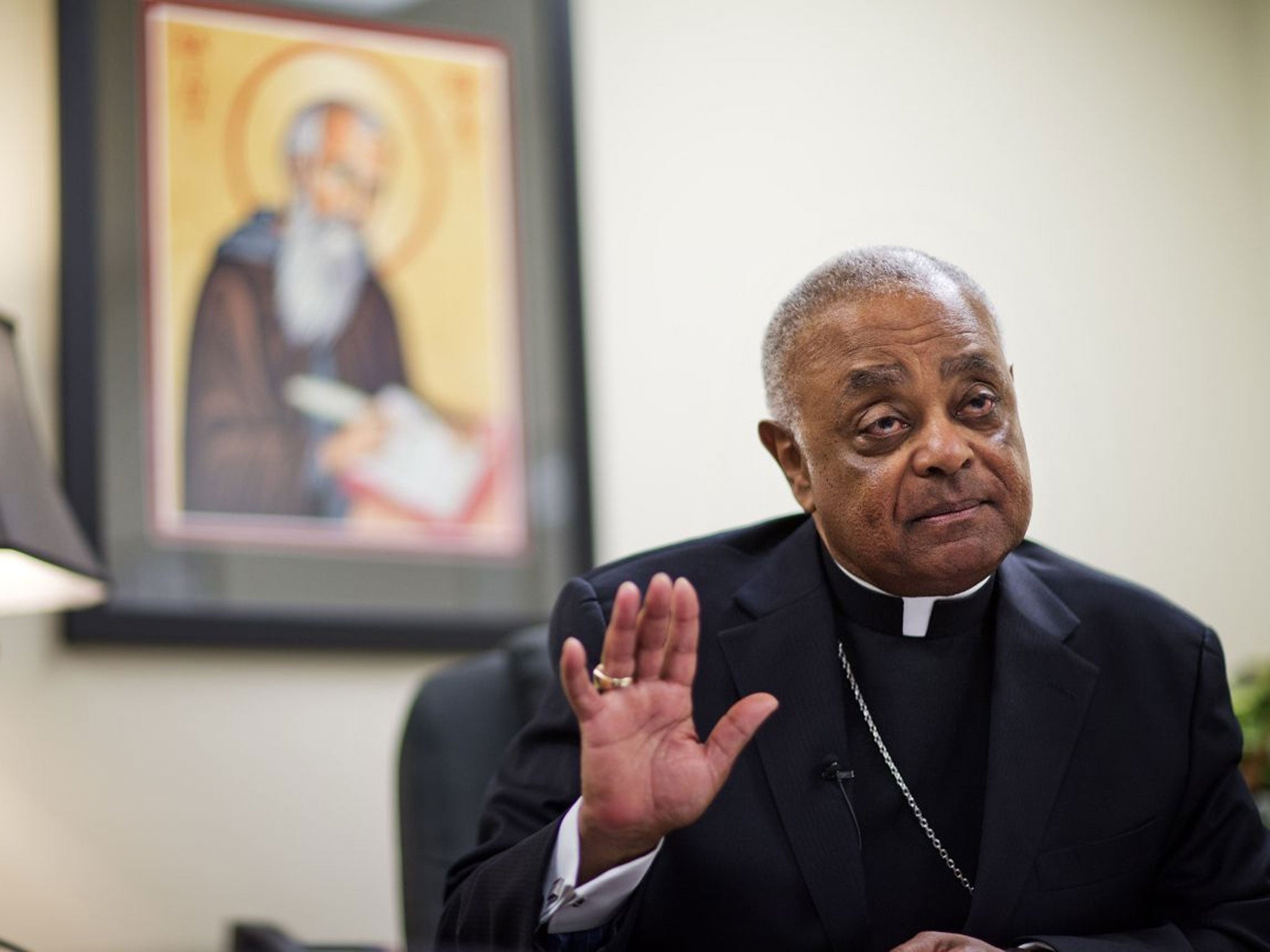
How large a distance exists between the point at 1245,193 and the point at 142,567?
2843 millimetres

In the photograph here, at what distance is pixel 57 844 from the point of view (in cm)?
289

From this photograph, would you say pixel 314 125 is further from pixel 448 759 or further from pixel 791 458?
pixel 791 458

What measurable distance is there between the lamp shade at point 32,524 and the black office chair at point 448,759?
562 millimetres

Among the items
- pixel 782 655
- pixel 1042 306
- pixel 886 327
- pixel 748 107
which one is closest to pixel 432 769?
pixel 782 655

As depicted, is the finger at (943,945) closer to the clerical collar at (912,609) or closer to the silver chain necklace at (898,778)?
the silver chain necklace at (898,778)

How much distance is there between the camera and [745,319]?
360 cm

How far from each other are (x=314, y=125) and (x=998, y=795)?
6.77 ft

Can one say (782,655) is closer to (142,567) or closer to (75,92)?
(142,567)

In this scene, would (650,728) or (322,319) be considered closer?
(650,728)

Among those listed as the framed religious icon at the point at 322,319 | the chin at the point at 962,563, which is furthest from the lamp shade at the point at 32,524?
the chin at the point at 962,563

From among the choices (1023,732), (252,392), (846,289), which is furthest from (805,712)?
(252,392)

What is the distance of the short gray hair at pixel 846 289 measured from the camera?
6.36ft

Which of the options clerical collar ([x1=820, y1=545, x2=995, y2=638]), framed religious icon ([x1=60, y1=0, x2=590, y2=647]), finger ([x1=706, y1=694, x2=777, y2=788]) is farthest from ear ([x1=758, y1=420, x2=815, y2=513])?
framed religious icon ([x1=60, y1=0, x2=590, y2=647])

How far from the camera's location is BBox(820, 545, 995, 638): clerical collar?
2010mm
